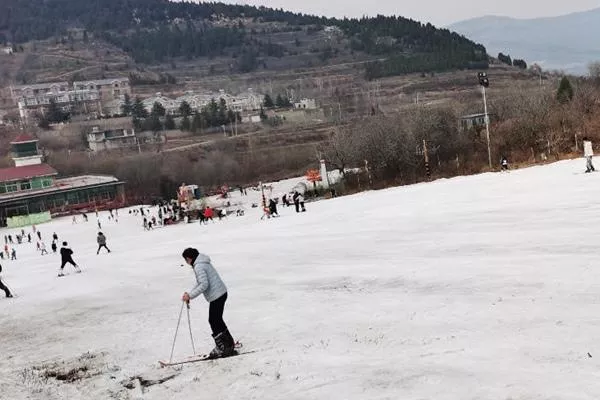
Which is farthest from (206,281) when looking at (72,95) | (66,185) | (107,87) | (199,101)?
(107,87)

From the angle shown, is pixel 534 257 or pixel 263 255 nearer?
pixel 534 257

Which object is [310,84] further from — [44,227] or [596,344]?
[596,344]

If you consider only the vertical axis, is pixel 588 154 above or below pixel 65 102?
below

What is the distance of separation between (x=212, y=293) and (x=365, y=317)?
8.77 feet

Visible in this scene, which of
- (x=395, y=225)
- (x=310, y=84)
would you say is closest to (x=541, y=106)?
(x=395, y=225)

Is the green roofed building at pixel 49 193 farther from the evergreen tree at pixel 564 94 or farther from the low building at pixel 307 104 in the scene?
Answer: the low building at pixel 307 104

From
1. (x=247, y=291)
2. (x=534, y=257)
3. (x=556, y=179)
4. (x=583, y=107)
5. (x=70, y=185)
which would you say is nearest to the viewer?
(x=534, y=257)

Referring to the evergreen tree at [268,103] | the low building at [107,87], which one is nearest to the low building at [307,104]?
the evergreen tree at [268,103]

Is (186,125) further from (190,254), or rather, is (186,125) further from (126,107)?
(190,254)

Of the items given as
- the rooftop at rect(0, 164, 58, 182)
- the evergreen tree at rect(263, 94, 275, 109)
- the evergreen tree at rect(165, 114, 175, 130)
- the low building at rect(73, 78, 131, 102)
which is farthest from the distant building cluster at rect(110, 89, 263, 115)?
the rooftop at rect(0, 164, 58, 182)

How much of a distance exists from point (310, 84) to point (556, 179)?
6543 inches

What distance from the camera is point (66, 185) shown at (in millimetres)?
92375

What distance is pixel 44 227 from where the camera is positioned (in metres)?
71.8

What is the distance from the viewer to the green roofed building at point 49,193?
289ft
